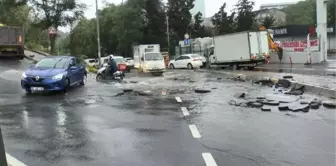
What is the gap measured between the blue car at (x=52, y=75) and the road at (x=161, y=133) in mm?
1722

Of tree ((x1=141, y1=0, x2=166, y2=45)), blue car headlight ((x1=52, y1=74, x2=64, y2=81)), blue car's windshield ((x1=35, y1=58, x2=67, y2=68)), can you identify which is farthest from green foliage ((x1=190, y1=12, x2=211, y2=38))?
blue car headlight ((x1=52, y1=74, x2=64, y2=81))

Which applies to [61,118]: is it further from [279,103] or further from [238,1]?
[238,1]

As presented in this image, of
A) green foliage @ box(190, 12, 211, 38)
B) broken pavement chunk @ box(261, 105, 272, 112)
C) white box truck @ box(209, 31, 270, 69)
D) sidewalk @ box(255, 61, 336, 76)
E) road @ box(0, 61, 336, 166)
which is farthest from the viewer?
green foliage @ box(190, 12, 211, 38)

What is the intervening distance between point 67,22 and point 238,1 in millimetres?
47730

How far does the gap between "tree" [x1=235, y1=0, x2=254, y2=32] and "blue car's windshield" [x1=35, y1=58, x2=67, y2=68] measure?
61.1 m

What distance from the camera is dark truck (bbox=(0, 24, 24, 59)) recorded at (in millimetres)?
29672

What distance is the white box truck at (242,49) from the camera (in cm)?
3025

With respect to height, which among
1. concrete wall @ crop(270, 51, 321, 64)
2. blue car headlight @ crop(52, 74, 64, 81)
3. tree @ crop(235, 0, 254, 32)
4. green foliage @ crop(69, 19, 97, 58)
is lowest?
blue car headlight @ crop(52, 74, 64, 81)

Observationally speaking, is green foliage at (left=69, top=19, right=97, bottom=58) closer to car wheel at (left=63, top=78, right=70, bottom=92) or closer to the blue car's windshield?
the blue car's windshield

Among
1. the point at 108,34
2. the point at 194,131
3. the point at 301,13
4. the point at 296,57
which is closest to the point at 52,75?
the point at 194,131

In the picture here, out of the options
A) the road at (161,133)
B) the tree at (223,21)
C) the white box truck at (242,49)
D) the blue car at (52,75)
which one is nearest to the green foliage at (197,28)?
the tree at (223,21)

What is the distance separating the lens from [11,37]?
98.8ft

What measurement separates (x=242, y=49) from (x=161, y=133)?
2397 centimetres

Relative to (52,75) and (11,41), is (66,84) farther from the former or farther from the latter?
(11,41)
